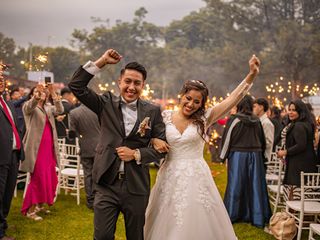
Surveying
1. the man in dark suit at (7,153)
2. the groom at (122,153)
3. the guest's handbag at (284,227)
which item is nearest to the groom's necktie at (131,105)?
the groom at (122,153)

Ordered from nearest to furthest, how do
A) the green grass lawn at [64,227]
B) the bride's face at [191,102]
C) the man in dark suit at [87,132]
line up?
the bride's face at [191,102]
the green grass lawn at [64,227]
the man in dark suit at [87,132]

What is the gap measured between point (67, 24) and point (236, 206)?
209 feet

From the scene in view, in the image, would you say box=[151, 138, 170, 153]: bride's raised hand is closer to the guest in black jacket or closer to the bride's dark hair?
the bride's dark hair

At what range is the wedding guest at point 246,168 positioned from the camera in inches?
227

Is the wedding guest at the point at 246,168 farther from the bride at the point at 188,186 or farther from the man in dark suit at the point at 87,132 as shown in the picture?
the bride at the point at 188,186

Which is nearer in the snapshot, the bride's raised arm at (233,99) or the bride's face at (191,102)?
the bride's face at (191,102)

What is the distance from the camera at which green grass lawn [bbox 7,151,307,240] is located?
5.14m

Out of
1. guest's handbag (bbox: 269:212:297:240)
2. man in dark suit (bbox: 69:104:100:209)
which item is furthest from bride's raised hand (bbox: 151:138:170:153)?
man in dark suit (bbox: 69:104:100:209)

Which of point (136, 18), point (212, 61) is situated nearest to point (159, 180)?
point (212, 61)

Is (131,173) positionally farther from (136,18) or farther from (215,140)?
(136,18)

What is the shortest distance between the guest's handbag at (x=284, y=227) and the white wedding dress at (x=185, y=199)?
68.9 inches

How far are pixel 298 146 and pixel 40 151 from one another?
3477 mm

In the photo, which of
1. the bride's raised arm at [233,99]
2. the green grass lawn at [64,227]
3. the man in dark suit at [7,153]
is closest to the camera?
the bride's raised arm at [233,99]

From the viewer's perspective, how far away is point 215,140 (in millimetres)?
11547
